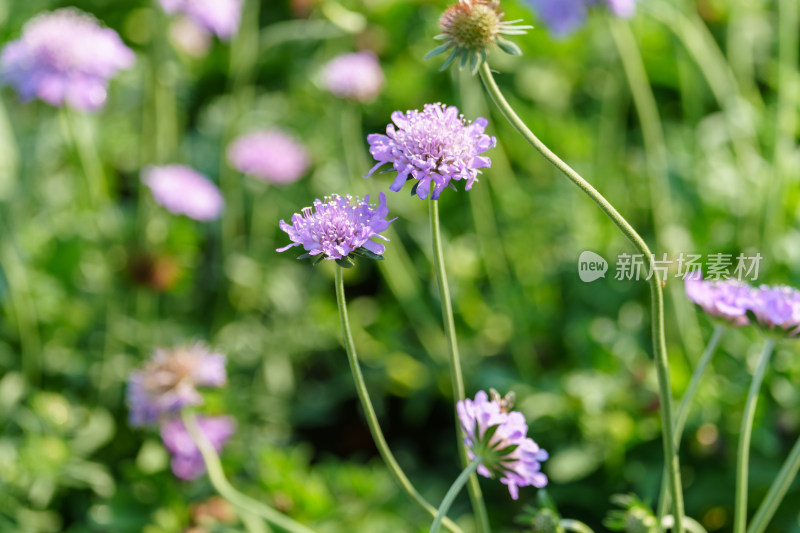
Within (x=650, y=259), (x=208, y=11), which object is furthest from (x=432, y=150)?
(x=208, y=11)

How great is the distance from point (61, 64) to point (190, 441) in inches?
35.3

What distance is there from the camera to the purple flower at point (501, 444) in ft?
3.04

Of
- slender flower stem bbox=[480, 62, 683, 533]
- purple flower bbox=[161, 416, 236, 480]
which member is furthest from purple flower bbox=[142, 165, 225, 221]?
slender flower stem bbox=[480, 62, 683, 533]

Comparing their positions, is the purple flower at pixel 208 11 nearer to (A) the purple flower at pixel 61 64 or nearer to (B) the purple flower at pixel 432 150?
(A) the purple flower at pixel 61 64

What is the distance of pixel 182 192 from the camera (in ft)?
6.73

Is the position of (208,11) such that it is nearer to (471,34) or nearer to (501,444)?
(471,34)

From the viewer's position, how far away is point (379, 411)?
2.20 m

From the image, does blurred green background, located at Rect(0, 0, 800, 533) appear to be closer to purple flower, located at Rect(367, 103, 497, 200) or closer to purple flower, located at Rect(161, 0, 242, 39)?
purple flower, located at Rect(161, 0, 242, 39)

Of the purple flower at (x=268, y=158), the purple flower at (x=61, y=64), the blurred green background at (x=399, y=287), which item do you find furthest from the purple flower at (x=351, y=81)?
the purple flower at (x=61, y=64)

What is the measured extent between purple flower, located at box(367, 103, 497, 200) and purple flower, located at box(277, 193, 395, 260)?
45 millimetres

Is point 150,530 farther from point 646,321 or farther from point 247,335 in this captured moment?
point 646,321

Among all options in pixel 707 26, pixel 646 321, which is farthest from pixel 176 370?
pixel 707 26

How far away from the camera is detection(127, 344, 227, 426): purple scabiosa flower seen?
1.47 meters

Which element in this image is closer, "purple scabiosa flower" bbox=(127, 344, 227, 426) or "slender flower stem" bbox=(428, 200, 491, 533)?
"slender flower stem" bbox=(428, 200, 491, 533)
